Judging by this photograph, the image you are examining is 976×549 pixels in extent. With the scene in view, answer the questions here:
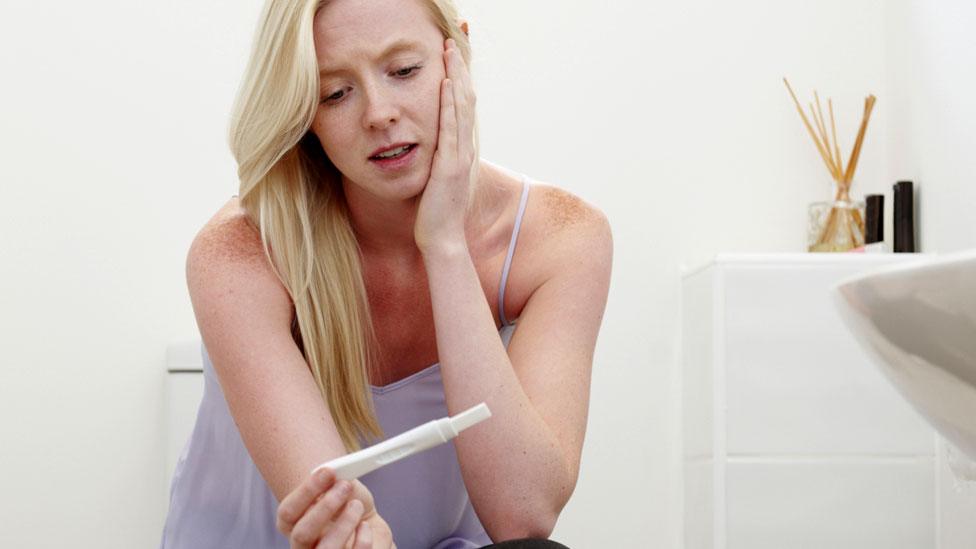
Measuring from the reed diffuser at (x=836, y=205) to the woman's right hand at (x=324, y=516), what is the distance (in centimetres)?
161

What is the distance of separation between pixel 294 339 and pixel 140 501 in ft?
4.07

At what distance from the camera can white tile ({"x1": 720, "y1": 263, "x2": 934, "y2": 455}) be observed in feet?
7.30

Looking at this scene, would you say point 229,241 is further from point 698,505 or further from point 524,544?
point 698,505

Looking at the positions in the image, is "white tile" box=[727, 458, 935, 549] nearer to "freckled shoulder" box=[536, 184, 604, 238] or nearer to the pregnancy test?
"freckled shoulder" box=[536, 184, 604, 238]

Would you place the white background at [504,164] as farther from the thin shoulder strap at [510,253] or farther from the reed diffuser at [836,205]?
the thin shoulder strap at [510,253]

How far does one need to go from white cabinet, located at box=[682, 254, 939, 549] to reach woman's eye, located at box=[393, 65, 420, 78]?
41.5 inches

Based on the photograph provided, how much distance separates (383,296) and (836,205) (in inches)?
50.1

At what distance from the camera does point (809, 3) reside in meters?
2.60

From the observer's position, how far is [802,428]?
7.32 feet

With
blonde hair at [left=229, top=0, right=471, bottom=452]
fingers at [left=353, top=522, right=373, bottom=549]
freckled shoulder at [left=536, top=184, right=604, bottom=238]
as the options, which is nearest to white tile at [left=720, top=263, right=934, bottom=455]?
freckled shoulder at [left=536, top=184, right=604, bottom=238]

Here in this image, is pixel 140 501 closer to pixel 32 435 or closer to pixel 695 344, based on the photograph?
pixel 32 435

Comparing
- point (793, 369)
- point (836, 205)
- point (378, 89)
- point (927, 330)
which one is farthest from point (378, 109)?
point (836, 205)

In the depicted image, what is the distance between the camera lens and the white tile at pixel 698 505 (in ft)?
7.37

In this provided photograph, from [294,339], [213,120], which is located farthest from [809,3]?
[294,339]
